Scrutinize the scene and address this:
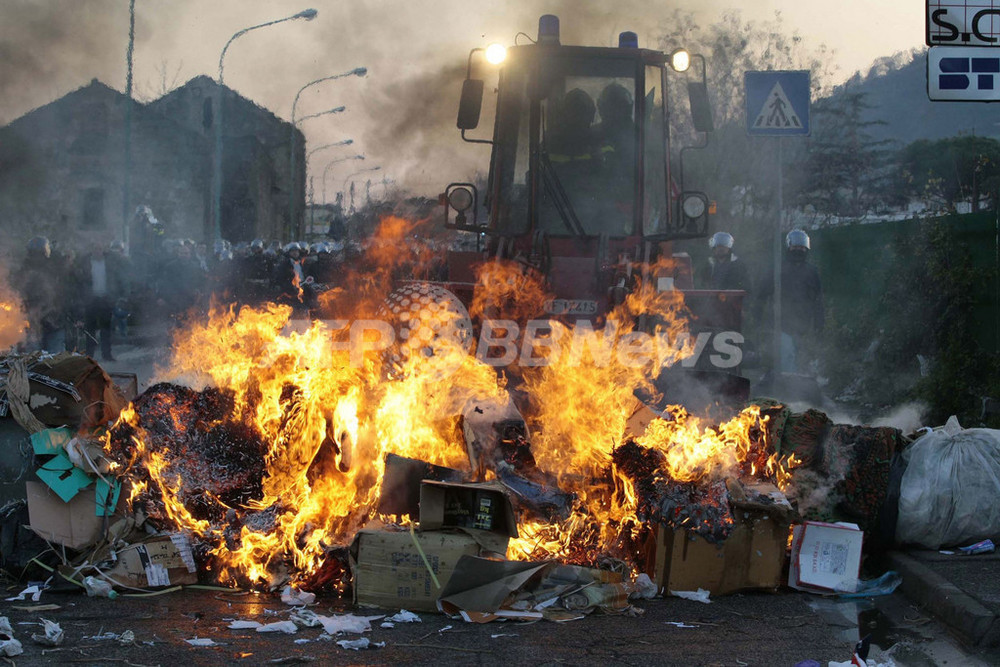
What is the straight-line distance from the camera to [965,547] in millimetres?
5836

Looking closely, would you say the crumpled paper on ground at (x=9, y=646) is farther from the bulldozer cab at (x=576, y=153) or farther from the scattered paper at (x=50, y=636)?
the bulldozer cab at (x=576, y=153)

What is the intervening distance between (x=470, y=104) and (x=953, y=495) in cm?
434

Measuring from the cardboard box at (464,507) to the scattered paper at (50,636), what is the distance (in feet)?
6.12

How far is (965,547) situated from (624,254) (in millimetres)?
3204

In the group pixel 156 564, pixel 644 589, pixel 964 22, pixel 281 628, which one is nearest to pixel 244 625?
pixel 281 628

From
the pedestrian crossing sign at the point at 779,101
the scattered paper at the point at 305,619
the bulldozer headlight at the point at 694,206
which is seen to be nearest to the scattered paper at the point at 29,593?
the scattered paper at the point at 305,619

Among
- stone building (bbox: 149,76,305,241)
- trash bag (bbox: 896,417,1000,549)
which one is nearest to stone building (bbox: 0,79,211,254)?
stone building (bbox: 149,76,305,241)

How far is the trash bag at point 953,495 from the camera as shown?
19.0 feet

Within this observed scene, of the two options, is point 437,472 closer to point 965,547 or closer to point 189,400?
point 189,400

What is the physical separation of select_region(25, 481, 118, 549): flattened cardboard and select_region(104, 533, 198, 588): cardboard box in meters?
0.28

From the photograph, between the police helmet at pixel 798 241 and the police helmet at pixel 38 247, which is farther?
the police helmet at pixel 38 247

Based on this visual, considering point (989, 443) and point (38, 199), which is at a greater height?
point (38, 199)

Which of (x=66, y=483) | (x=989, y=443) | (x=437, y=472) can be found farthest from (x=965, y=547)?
(x=66, y=483)

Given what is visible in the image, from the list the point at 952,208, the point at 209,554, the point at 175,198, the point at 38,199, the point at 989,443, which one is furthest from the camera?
the point at 175,198
